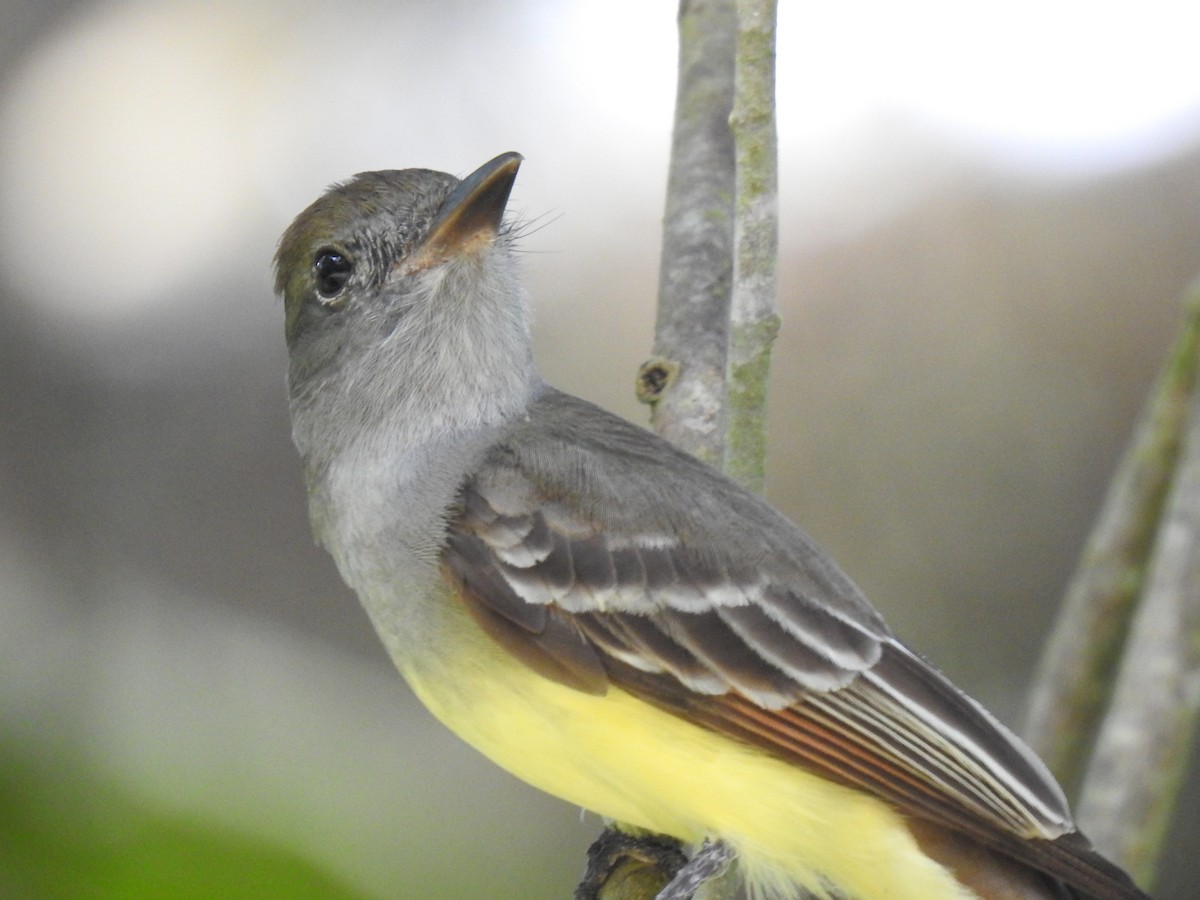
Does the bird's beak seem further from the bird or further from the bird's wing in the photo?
the bird's wing

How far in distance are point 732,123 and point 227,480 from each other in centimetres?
331

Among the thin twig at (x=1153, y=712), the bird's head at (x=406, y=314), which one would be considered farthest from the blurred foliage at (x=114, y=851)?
the thin twig at (x=1153, y=712)

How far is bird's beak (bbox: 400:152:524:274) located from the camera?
139 inches

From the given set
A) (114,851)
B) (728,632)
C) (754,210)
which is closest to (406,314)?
(754,210)

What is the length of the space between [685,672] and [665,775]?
210 millimetres

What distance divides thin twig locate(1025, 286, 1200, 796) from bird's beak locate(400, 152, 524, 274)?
7.45 feet

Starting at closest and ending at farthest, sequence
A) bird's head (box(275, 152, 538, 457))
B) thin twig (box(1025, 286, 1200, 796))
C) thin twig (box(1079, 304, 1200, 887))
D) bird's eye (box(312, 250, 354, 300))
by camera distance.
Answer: bird's head (box(275, 152, 538, 457)) → bird's eye (box(312, 250, 354, 300)) → thin twig (box(1079, 304, 1200, 887)) → thin twig (box(1025, 286, 1200, 796))

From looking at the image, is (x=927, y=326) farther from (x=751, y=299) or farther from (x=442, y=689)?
(x=442, y=689)

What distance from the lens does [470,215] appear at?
12.0 ft

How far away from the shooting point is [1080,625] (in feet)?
15.5

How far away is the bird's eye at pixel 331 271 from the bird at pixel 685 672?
440mm

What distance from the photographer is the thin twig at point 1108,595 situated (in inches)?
184

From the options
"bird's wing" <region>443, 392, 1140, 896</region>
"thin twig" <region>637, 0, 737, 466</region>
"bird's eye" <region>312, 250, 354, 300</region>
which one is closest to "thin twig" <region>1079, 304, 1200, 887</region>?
"bird's wing" <region>443, 392, 1140, 896</region>

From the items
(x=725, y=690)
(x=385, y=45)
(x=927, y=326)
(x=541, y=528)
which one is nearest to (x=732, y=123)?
(x=541, y=528)
